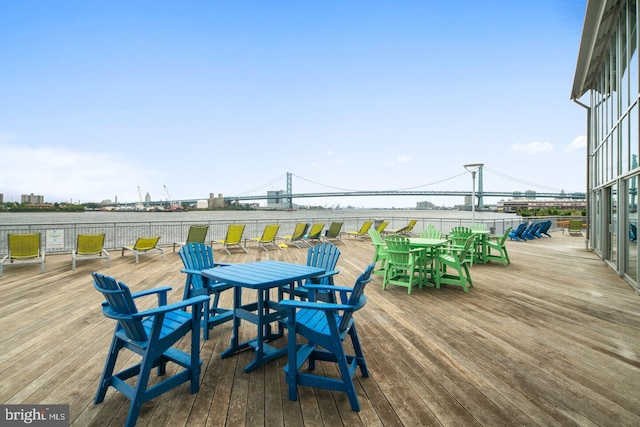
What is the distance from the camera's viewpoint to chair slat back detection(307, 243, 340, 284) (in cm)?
311

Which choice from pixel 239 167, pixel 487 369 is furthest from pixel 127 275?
pixel 239 167

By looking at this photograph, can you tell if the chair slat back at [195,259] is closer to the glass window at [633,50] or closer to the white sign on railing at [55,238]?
the white sign on railing at [55,238]

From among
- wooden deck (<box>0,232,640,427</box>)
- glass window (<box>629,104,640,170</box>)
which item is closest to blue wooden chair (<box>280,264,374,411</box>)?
wooden deck (<box>0,232,640,427</box>)

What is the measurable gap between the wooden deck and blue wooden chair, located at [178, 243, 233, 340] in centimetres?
19

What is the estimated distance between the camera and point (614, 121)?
661cm

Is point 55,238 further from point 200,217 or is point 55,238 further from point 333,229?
point 200,217

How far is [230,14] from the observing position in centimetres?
1474

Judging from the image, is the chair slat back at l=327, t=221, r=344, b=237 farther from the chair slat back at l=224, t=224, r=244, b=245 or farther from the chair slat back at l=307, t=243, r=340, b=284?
the chair slat back at l=307, t=243, r=340, b=284

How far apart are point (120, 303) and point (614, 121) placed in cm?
930

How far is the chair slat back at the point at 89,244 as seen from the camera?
687 cm

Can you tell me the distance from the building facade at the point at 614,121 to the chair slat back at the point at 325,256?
203 inches

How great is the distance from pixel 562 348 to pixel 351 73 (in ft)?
72.7

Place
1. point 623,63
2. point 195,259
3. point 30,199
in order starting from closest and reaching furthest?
1. point 195,259
2. point 623,63
3. point 30,199

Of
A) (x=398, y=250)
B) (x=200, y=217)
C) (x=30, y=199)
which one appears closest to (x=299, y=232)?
(x=398, y=250)
